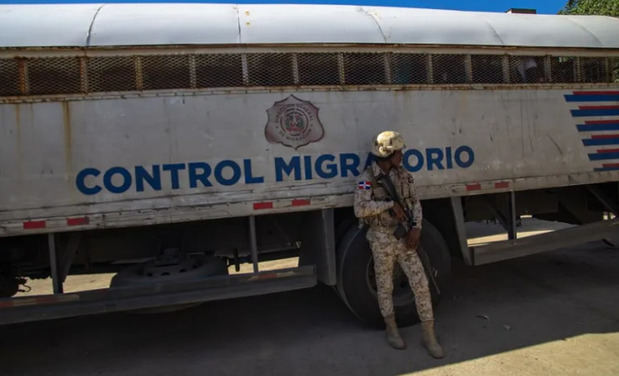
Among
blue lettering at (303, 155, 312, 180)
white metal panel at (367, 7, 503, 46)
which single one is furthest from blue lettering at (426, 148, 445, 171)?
blue lettering at (303, 155, 312, 180)

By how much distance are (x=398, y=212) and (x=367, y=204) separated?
0.98 feet

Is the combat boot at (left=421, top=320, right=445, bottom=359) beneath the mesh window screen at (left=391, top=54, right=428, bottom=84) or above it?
beneath

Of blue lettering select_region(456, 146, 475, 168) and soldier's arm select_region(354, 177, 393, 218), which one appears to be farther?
blue lettering select_region(456, 146, 475, 168)

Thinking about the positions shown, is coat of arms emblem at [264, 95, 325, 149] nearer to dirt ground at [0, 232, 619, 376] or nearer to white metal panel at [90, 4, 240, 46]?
white metal panel at [90, 4, 240, 46]

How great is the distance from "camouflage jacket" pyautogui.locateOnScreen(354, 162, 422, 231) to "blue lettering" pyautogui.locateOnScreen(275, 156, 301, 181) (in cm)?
57

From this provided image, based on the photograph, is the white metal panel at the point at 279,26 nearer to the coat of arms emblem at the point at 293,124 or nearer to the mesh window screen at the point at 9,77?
the mesh window screen at the point at 9,77

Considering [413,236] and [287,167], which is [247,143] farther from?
[413,236]

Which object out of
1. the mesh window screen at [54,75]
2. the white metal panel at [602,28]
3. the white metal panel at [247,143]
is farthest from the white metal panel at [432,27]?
the mesh window screen at [54,75]

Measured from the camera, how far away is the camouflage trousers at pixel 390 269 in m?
3.12

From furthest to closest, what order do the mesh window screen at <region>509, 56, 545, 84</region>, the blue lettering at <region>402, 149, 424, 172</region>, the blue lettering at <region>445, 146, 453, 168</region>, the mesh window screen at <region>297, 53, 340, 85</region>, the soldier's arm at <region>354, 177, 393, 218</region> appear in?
1. the mesh window screen at <region>509, 56, 545, 84</region>
2. the blue lettering at <region>445, 146, 453, 168</region>
3. the blue lettering at <region>402, 149, 424, 172</region>
4. the mesh window screen at <region>297, 53, 340, 85</region>
5. the soldier's arm at <region>354, 177, 393, 218</region>

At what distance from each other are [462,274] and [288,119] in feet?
11.9

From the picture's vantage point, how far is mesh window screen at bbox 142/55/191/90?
3102 millimetres

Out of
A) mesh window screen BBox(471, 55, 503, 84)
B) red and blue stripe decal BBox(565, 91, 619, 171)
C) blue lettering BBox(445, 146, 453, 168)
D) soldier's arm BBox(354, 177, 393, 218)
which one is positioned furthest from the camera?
red and blue stripe decal BBox(565, 91, 619, 171)

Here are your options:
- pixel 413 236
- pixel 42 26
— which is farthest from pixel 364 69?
pixel 42 26
